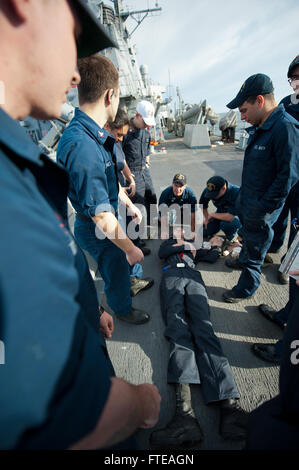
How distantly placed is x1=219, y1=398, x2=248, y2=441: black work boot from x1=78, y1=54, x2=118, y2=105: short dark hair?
2248 mm

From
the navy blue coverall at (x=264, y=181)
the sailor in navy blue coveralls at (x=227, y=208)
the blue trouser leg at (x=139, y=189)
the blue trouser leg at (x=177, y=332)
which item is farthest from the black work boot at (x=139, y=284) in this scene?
the blue trouser leg at (x=139, y=189)

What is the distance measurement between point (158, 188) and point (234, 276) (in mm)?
3858

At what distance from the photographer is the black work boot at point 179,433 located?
1.22 m

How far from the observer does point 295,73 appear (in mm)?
2463

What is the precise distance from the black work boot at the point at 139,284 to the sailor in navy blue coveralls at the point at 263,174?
1.10 meters

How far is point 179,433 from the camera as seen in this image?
1.24m

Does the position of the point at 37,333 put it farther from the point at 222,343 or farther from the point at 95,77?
the point at 222,343

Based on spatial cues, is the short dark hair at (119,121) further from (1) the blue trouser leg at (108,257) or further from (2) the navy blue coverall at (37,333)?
(2) the navy blue coverall at (37,333)

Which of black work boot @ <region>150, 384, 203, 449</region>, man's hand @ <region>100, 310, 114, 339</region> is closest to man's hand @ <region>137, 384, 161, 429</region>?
man's hand @ <region>100, 310, 114, 339</region>

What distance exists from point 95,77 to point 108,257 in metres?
1.30

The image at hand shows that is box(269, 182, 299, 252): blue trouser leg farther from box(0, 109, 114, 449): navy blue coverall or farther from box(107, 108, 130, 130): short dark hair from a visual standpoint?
box(0, 109, 114, 449): navy blue coverall

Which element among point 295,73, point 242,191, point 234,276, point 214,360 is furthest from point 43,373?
point 295,73

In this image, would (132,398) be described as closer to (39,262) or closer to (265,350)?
(39,262)

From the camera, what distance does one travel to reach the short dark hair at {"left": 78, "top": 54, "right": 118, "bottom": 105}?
131 cm
